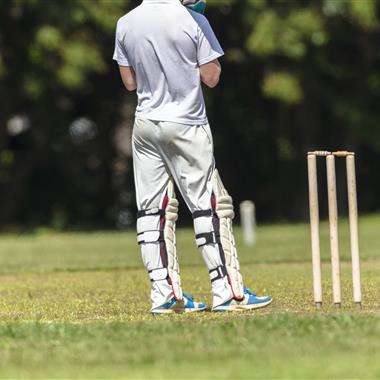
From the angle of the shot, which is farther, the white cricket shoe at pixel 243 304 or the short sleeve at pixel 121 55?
the short sleeve at pixel 121 55

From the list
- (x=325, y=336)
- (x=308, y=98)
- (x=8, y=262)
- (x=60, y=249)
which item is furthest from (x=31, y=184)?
(x=325, y=336)

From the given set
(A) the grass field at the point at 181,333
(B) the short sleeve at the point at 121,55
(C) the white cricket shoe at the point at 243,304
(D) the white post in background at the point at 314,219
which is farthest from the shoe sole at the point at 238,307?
(B) the short sleeve at the point at 121,55

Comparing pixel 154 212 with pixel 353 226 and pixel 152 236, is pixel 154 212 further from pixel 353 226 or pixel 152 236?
pixel 353 226

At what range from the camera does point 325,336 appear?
23.1 ft

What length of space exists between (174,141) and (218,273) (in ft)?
3.05

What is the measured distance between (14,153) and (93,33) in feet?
20.9

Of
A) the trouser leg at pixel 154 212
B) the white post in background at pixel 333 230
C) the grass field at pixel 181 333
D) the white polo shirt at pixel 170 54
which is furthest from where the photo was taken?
the trouser leg at pixel 154 212

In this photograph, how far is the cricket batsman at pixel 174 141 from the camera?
889 cm

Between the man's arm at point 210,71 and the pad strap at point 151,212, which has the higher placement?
the man's arm at point 210,71

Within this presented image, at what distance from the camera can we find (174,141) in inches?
351

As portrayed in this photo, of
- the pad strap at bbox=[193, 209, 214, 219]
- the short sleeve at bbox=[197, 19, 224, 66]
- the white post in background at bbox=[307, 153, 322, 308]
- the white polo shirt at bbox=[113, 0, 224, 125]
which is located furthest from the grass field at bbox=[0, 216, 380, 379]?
the short sleeve at bbox=[197, 19, 224, 66]

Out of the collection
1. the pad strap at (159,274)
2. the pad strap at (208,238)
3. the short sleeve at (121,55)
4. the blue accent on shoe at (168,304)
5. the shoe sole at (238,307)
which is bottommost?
the shoe sole at (238,307)

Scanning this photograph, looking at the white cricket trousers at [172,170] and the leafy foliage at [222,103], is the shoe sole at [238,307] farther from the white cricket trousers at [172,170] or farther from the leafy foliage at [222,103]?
the leafy foliage at [222,103]

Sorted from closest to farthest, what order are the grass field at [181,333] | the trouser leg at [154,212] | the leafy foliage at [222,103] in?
the grass field at [181,333] → the trouser leg at [154,212] → the leafy foliage at [222,103]
